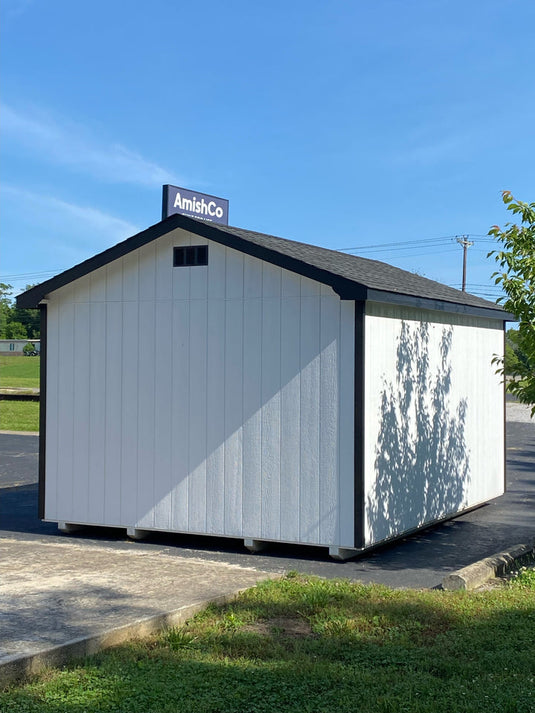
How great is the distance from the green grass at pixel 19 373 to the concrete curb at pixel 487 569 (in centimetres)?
4469

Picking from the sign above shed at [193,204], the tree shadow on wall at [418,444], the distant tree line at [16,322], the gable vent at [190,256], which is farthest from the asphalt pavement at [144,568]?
the distant tree line at [16,322]

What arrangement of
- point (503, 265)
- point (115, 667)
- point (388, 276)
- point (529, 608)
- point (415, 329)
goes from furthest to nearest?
point (388, 276) < point (415, 329) < point (503, 265) < point (529, 608) < point (115, 667)

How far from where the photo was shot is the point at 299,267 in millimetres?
10094

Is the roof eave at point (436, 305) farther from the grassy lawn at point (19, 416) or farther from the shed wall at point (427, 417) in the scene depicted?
the grassy lawn at point (19, 416)

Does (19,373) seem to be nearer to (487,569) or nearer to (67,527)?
(67,527)

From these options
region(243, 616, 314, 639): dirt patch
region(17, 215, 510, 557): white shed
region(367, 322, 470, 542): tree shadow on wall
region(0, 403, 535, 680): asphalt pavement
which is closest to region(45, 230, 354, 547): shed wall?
region(17, 215, 510, 557): white shed

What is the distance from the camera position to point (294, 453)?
10227 millimetres

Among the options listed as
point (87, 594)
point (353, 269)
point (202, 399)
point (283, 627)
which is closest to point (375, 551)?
point (202, 399)

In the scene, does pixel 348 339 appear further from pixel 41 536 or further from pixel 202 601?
pixel 41 536

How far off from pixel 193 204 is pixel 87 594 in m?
6.35

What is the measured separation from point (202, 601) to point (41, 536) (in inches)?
176

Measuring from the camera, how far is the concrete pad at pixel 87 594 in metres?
6.45

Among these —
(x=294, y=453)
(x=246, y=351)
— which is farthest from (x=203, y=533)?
(x=246, y=351)

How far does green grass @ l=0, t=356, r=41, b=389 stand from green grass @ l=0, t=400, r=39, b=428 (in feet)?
49.5
